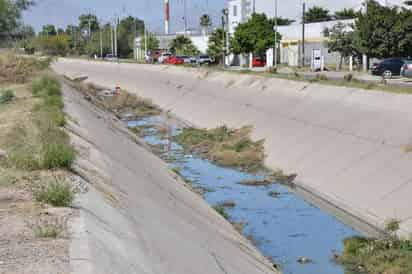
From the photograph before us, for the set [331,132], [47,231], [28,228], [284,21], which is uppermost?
[284,21]

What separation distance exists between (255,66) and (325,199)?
2697 inches

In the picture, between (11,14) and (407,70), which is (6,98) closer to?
(11,14)

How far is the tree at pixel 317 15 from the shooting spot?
11581 centimetres

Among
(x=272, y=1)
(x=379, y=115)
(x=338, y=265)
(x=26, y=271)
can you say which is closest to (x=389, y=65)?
(x=379, y=115)

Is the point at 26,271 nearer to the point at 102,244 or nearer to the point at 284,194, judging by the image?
the point at 102,244

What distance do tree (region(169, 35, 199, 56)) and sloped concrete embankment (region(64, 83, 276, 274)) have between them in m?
99.6

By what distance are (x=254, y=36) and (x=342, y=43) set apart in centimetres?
1935

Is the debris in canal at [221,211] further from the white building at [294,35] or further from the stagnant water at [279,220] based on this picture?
the white building at [294,35]

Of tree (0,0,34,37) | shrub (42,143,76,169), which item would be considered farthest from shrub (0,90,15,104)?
shrub (42,143,76,169)

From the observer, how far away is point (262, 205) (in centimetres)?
2506

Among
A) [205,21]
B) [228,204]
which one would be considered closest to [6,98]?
[228,204]

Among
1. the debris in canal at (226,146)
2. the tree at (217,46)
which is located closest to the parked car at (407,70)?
the debris in canal at (226,146)

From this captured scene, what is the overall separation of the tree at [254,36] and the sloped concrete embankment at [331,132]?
30374mm

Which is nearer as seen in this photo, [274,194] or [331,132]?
[274,194]
